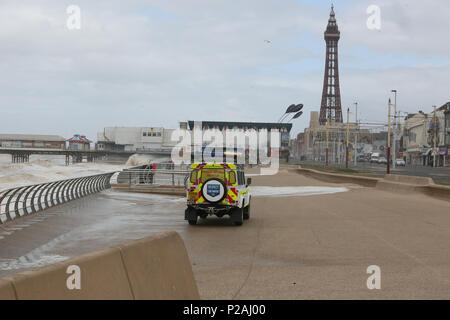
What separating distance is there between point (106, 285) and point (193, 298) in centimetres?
161

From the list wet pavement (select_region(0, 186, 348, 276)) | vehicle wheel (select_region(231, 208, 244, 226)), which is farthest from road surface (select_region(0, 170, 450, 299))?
vehicle wheel (select_region(231, 208, 244, 226))

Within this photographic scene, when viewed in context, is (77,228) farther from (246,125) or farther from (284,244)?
(246,125)

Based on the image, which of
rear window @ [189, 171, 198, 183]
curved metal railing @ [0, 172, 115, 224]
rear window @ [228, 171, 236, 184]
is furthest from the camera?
curved metal railing @ [0, 172, 115, 224]

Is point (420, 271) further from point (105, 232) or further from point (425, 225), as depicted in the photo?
point (105, 232)

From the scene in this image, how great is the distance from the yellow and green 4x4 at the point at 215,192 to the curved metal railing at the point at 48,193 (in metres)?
5.50

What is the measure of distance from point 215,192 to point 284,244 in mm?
4270

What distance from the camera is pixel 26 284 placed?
380 cm

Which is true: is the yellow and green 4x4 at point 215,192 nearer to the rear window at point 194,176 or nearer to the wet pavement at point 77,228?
the rear window at point 194,176

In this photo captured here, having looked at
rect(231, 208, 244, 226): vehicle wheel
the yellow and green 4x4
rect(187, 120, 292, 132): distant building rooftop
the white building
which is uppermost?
rect(187, 120, 292, 132): distant building rooftop

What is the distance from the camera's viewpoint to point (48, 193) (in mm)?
26609

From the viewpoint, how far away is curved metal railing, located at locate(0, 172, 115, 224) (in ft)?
62.0

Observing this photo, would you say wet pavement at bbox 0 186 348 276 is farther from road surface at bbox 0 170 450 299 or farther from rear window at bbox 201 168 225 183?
rear window at bbox 201 168 225 183

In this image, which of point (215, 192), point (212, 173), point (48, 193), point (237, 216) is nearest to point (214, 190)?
point (215, 192)

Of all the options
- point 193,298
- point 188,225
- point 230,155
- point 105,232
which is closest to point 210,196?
point 188,225
